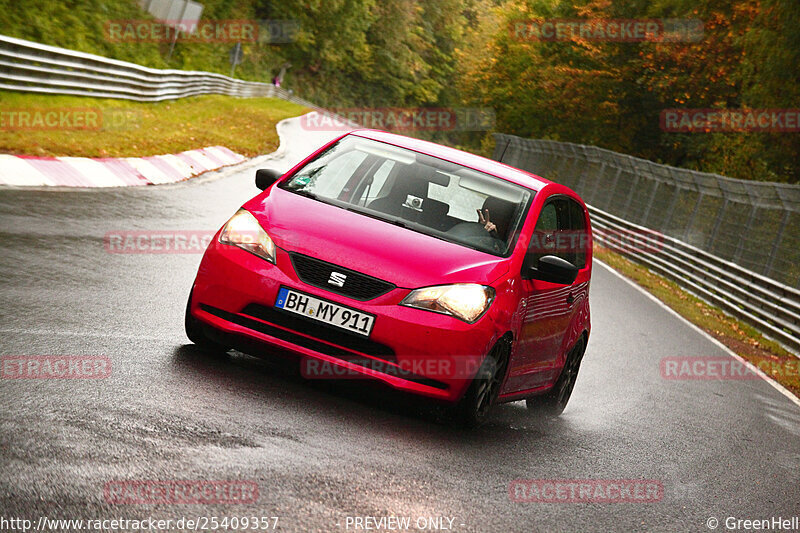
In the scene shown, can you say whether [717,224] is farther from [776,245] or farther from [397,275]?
[397,275]

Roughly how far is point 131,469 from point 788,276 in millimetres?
15966

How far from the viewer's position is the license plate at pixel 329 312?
20.4ft

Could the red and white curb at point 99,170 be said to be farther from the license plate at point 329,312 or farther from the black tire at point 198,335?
the license plate at point 329,312

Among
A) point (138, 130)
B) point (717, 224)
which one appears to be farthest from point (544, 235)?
point (138, 130)

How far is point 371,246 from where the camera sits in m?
6.45

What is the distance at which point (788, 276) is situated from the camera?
61.0ft

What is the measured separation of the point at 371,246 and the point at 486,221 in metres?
1.07

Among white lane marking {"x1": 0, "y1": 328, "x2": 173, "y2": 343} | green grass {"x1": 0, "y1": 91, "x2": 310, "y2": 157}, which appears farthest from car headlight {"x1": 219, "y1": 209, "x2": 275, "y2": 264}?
green grass {"x1": 0, "y1": 91, "x2": 310, "y2": 157}

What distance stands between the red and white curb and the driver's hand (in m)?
7.31

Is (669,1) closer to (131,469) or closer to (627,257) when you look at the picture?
(627,257)

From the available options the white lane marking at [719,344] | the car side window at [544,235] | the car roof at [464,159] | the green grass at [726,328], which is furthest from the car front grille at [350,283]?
the green grass at [726,328]

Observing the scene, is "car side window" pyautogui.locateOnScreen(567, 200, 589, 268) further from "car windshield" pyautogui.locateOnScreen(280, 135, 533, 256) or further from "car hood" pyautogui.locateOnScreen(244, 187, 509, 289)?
"car hood" pyautogui.locateOnScreen(244, 187, 509, 289)

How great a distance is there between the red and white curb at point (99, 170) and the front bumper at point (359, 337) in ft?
23.5

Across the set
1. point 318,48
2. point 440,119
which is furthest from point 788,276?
point 440,119
